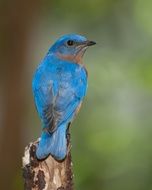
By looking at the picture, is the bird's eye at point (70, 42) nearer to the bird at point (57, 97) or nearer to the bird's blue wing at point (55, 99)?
the bird at point (57, 97)

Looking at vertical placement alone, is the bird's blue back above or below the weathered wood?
above

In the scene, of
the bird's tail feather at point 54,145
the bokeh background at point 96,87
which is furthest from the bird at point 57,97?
the bokeh background at point 96,87

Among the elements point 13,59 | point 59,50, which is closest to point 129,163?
point 13,59

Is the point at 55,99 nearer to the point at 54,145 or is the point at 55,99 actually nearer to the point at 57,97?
the point at 57,97

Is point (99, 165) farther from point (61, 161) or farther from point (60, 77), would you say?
point (61, 161)

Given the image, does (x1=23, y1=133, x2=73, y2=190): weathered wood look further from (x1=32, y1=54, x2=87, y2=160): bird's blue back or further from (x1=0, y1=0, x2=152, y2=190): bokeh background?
(x1=0, y1=0, x2=152, y2=190): bokeh background

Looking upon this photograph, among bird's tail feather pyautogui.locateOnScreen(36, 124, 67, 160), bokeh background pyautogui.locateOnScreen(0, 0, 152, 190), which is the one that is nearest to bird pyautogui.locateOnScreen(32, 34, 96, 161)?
bird's tail feather pyautogui.locateOnScreen(36, 124, 67, 160)

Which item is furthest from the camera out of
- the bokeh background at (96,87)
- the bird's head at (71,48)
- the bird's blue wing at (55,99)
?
the bokeh background at (96,87)
